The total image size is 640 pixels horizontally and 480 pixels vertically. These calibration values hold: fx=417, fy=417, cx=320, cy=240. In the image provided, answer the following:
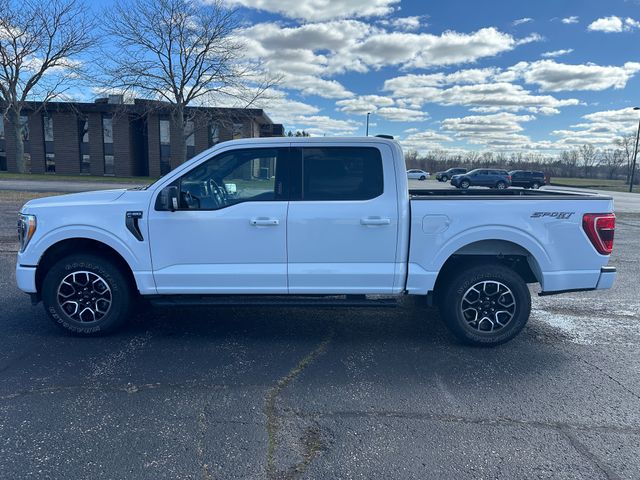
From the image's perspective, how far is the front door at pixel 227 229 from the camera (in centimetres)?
405

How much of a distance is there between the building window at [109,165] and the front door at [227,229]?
43217 millimetres

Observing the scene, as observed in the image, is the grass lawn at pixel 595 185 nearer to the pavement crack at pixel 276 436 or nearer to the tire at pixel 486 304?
the tire at pixel 486 304

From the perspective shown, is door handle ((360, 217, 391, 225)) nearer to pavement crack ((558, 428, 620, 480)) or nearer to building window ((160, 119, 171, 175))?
pavement crack ((558, 428, 620, 480))

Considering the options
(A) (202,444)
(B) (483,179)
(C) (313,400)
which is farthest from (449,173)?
(A) (202,444)

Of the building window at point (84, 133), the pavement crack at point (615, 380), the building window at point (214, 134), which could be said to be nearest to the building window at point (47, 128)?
the building window at point (84, 133)

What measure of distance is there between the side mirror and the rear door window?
1.21 metres

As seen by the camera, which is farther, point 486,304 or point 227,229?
point 486,304

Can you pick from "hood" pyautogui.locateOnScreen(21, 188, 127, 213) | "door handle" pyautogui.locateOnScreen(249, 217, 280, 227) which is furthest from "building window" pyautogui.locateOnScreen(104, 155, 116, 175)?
"door handle" pyautogui.locateOnScreen(249, 217, 280, 227)

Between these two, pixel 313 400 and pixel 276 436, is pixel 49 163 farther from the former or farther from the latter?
pixel 276 436

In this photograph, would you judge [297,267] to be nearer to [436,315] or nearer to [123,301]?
[123,301]

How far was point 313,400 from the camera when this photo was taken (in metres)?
3.24

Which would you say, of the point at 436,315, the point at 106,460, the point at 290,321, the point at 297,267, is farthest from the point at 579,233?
the point at 106,460

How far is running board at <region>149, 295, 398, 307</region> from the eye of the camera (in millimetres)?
4152

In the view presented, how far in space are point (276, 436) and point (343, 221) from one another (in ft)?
6.56
